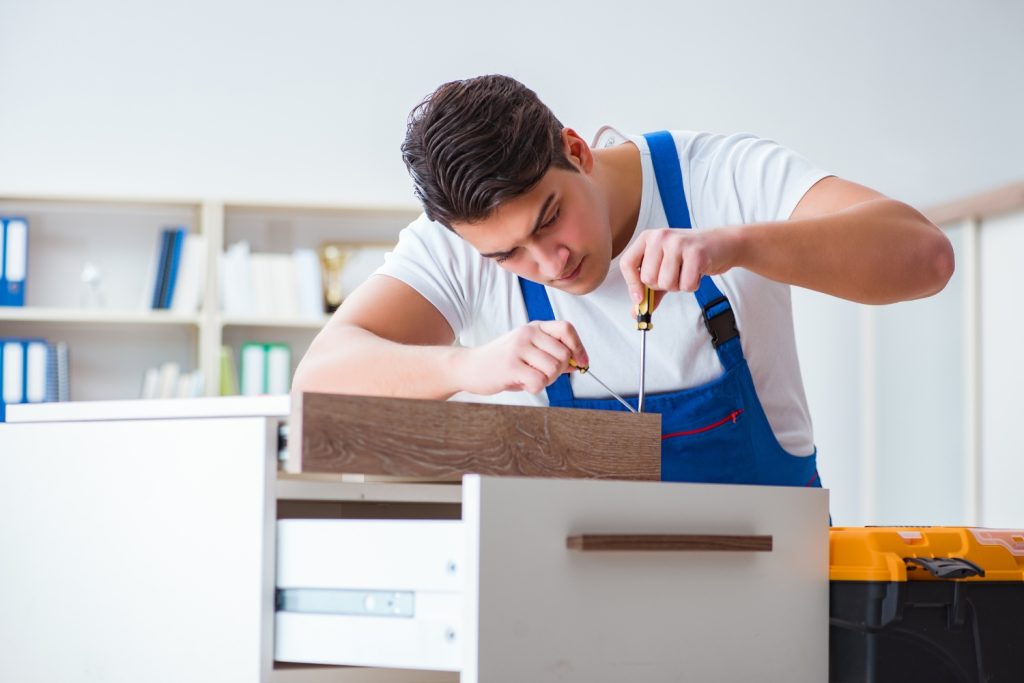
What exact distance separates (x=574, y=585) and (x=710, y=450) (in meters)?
0.57

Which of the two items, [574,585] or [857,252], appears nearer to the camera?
[574,585]

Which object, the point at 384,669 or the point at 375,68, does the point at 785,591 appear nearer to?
the point at 384,669

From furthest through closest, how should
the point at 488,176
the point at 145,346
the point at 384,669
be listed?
the point at 145,346
the point at 488,176
the point at 384,669

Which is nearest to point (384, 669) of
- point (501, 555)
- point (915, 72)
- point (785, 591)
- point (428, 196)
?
point (501, 555)

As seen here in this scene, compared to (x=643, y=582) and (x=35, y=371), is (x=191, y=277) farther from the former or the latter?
(x=643, y=582)

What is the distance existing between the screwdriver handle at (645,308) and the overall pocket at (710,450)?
23 cm

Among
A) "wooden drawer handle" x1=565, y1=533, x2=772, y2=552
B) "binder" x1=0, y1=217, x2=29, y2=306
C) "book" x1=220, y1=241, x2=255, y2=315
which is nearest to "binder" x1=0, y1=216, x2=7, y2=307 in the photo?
"binder" x1=0, y1=217, x2=29, y2=306

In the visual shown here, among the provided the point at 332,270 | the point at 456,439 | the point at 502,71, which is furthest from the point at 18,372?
the point at 456,439

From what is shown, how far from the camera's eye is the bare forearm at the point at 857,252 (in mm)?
1199

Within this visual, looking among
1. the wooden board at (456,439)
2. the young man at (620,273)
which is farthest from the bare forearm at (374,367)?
the wooden board at (456,439)

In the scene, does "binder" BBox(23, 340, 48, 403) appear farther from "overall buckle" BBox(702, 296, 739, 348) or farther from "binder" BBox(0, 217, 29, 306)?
"overall buckle" BBox(702, 296, 739, 348)

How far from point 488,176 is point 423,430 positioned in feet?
1.13

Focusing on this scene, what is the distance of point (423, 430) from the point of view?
101 centimetres

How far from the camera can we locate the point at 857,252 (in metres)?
1.26
